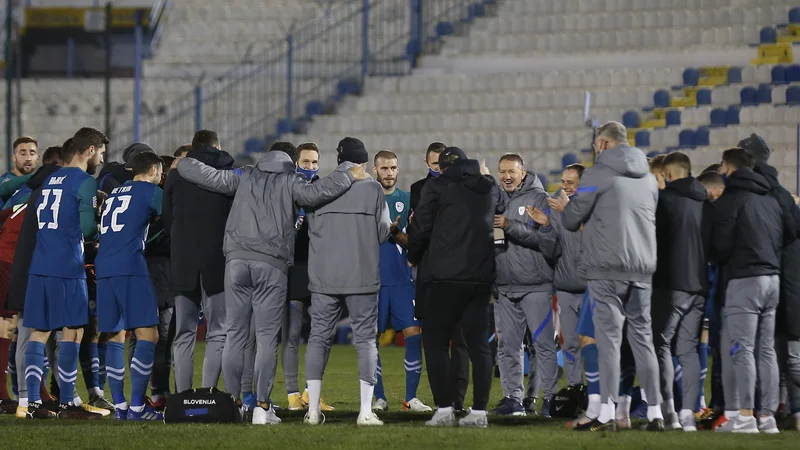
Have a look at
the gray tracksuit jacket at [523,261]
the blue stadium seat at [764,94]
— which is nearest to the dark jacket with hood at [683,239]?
the gray tracksuit jacket at [523,261]

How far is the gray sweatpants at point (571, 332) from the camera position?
463 inches

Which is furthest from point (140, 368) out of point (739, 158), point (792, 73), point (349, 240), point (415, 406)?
point (792, 73)

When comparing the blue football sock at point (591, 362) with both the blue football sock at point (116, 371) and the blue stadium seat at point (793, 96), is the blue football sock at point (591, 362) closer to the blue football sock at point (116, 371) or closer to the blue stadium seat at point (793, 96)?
the blue football sock at point (116, 371)

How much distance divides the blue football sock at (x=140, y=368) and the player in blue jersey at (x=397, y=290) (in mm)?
2152

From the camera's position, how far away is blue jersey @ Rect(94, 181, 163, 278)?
1102cm

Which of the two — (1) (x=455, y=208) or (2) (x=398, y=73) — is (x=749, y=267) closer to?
(1) (x=455, y=208)

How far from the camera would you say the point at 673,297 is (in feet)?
34.4

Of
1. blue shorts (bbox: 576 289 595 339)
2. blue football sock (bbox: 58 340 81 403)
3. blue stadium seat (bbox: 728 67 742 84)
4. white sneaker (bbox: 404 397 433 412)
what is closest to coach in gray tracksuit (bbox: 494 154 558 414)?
white sneaker (bbox: 404 397 433 412)

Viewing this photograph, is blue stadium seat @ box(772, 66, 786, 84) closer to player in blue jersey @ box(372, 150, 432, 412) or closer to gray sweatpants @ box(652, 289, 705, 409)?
player in blue jersey @ box(372, 150, 432, 412)

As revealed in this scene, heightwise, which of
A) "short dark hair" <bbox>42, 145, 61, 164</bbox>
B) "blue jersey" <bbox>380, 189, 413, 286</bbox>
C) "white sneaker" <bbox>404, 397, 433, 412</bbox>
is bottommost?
"white sneaker" <bbox>404, 397, 433, 412</bbox>

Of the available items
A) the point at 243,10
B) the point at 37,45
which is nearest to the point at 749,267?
the point at 243,10

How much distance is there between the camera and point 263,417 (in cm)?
1057

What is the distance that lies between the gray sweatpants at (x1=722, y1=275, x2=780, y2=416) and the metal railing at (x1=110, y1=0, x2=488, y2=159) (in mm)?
16972

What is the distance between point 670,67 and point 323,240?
16.2m
